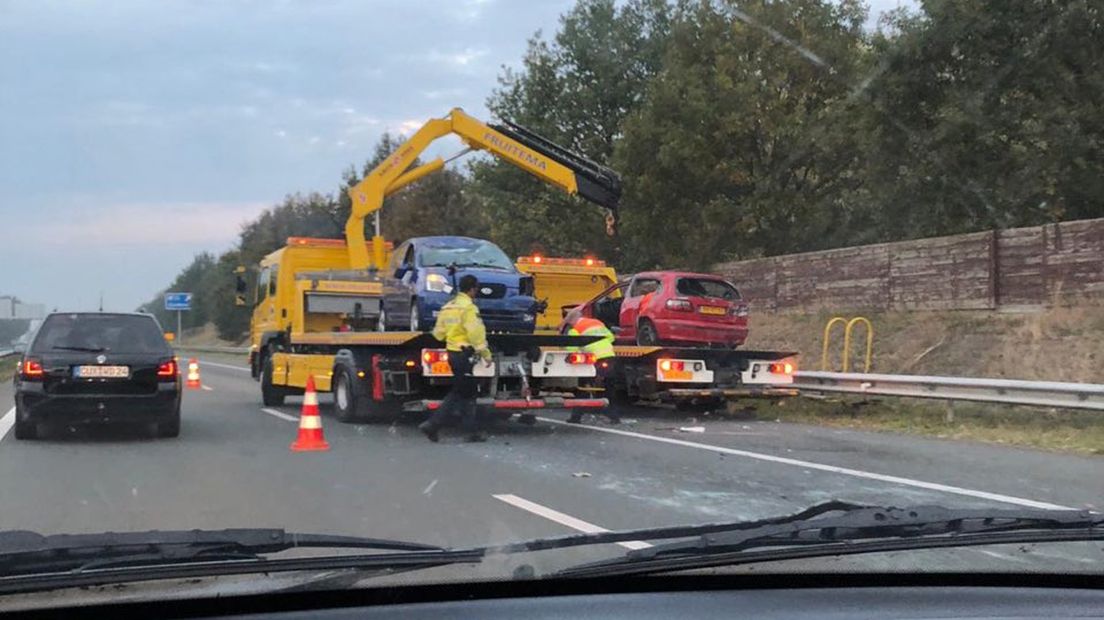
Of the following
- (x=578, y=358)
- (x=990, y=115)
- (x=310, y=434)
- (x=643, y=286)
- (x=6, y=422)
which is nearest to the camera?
(x=310, y=434)

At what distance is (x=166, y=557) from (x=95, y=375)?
9.08m

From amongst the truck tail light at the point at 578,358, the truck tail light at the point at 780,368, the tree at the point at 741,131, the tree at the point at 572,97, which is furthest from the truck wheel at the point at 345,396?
the tree at the point at 572,97

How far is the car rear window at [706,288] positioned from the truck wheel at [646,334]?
675 millimetres

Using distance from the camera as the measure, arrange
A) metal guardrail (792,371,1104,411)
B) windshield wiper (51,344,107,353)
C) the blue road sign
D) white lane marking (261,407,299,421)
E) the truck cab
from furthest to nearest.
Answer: the blue road sign, the truck cab, white lane marking (261,407,299,421), metal guardrail (792,371,1104,411), windshield wiper (51,344,107,353)

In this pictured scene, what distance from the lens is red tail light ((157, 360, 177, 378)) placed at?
38.0ft

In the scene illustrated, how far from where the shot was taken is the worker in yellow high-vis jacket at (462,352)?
37.7 feet

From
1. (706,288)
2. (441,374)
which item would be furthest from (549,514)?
(706,288)

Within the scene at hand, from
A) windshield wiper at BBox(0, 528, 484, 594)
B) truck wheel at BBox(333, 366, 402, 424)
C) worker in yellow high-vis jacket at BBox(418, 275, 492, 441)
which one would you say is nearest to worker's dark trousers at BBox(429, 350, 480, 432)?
worker in yellow high-vis jacket at BBox(418, 275, 492, 441)

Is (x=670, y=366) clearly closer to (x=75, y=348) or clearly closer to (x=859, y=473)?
(x=859, y=473)

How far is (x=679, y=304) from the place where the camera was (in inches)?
601

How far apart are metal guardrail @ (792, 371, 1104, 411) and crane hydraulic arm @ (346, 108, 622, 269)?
4.32 meters

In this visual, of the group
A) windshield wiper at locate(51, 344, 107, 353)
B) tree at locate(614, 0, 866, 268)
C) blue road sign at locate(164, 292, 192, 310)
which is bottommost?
windshield wiper at locate(51, 344, 107, 353)

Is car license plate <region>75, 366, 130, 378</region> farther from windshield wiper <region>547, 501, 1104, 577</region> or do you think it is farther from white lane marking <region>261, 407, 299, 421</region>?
windshield wiper <region>547, 501, 1104, 577</region>

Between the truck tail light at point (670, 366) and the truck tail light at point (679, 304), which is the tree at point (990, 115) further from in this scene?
the truck tail light at point (670, 366)
